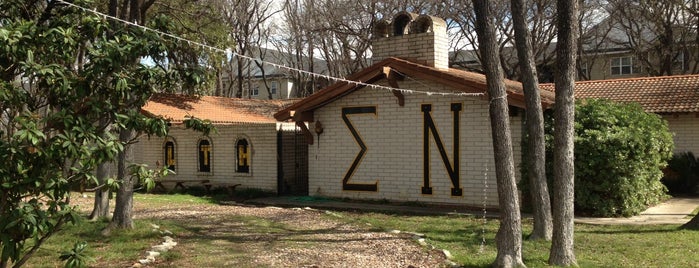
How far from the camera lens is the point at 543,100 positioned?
1323 centimetres

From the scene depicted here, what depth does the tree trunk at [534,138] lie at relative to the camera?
9.45 m

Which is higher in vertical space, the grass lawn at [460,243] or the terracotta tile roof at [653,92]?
the terracotta tile roof at [653,92]

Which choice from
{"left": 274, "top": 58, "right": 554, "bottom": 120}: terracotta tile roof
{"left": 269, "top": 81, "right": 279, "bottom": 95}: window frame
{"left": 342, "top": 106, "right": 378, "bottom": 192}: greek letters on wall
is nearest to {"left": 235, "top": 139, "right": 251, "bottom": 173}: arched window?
{"left": 274, "top": 58, "right": 554, "bottom": 120}: terracotta tile roof

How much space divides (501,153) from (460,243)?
264cm

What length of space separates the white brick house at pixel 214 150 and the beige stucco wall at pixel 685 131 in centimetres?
1165

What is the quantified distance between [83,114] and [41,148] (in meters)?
0.74

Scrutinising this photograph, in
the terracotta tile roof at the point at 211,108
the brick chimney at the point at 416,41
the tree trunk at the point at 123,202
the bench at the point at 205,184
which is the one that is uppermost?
the brick chimney at the point at 416,41

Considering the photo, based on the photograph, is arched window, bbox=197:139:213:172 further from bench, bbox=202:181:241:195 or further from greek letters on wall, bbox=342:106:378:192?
greek letters on wall, bbox=342:106:378:192

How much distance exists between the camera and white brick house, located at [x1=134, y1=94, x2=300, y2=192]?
1902 cm

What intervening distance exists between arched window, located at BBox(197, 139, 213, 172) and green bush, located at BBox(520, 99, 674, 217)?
1072 centimetres

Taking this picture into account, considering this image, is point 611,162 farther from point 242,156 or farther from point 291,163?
point 242,156

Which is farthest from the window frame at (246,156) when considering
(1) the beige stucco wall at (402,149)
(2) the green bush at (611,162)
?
(2) the green bush at (611,162)

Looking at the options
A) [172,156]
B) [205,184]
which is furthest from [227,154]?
[172,156]

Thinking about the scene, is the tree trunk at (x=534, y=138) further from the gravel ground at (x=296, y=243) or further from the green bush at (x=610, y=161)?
the green bush at (x=610, y=161)
